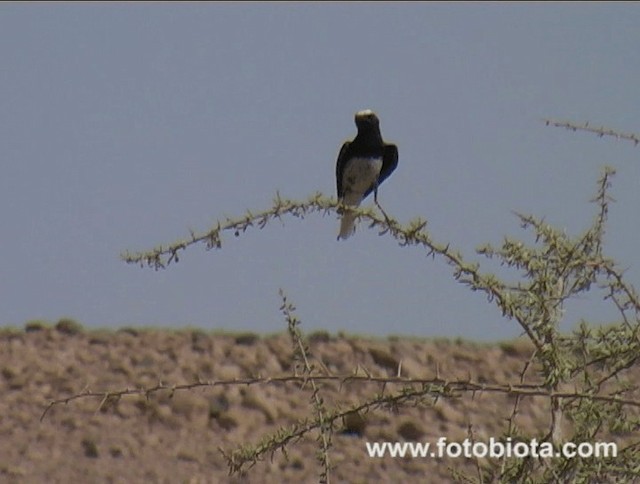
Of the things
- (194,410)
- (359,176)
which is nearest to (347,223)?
(359,176)

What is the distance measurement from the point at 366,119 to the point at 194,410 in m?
17.3

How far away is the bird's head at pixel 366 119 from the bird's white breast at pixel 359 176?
0.20 metres

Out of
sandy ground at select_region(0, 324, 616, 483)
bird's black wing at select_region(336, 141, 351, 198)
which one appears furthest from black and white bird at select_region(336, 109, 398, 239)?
sandy ground at select_region(0, 324, 616, 483)

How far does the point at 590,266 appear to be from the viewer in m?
3.87

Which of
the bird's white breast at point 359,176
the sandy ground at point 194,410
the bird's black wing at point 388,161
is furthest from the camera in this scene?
the sandy ground at point 194,410

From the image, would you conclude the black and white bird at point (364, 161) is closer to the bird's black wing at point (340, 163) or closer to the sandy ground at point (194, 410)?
the bird's black wing at point (340, 163)

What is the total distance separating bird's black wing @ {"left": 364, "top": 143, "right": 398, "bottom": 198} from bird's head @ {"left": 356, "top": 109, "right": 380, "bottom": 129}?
0.14 m

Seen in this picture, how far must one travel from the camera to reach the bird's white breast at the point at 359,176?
8.59 m

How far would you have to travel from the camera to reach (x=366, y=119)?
873 centimetres

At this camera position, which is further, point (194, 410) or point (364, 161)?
point (194, 410)

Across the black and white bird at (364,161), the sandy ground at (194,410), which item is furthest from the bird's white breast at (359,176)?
the sandy ground at (194,410)

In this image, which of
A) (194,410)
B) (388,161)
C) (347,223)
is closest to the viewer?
(347,223)

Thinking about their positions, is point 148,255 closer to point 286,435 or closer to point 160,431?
point 286,435

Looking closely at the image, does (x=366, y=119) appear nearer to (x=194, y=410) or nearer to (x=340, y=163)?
(x=340, y=163)
